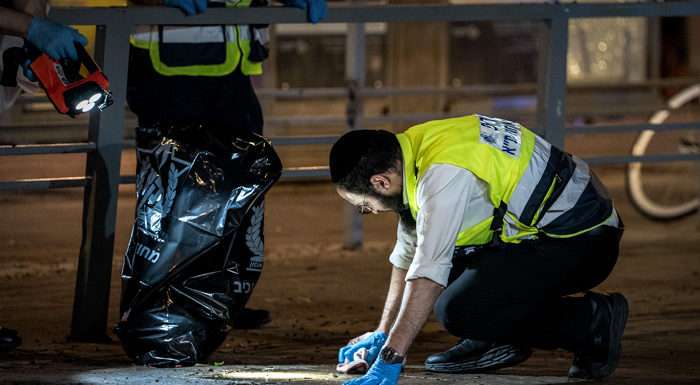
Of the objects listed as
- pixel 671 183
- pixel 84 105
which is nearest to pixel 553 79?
pixel 84 105

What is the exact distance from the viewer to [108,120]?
214 inches

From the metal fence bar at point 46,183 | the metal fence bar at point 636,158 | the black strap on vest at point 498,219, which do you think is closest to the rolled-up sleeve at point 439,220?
the black strap on vest at point 498,219

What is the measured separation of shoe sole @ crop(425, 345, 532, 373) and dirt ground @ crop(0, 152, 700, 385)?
0.06 metres

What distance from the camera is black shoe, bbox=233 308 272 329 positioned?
5.94 meters

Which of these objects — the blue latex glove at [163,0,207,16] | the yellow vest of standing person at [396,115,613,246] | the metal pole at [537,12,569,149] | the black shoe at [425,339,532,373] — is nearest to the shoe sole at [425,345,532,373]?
the black shoe at [425,339,532,373]

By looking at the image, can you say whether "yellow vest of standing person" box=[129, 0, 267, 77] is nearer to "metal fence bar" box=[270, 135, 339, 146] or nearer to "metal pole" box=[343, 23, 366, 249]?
"metal fence bar" box=[270, 135, 339, 146]

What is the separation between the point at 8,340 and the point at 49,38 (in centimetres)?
121

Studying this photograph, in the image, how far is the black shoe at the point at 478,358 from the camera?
4938 mm

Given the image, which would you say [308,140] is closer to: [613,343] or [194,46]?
[194,46]

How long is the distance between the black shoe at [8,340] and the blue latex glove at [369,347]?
53.1 inches

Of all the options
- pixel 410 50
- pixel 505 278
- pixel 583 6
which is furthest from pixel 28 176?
pixel 505 278

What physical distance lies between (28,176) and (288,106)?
2.60 m

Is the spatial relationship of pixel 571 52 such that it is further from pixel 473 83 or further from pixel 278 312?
pixel 278 312

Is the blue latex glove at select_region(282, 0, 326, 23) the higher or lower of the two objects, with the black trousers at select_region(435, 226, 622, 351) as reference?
higher
